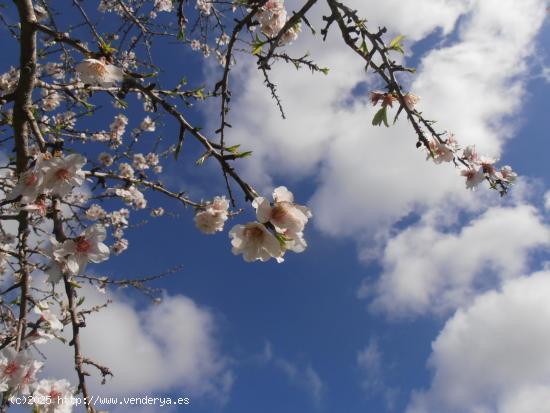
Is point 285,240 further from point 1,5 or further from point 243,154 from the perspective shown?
point 1,5

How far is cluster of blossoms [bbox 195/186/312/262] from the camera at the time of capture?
1521 millimetres

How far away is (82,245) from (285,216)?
829 mm

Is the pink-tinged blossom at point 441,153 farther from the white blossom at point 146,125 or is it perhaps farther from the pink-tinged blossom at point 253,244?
the white blossom at point 146,125

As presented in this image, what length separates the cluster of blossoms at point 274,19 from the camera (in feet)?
9.81

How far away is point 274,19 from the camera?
313 cm

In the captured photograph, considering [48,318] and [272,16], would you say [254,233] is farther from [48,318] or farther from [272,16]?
[272,16]

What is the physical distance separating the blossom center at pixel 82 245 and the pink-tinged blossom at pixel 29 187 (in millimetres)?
226

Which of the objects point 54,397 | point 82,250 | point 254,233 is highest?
point 82,250

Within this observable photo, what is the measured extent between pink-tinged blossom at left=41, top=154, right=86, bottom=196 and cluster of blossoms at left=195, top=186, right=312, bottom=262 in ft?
2.12

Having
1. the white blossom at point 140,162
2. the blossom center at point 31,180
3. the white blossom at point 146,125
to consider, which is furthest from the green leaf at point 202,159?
the white blossom at point 140,162

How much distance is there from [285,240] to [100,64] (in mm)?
1079

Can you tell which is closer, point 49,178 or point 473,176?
point 49,178

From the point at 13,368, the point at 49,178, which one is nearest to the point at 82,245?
the point at 49,178

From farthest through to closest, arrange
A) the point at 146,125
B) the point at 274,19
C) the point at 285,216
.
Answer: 1. the point at 146,125
2. the point at 274,19
3. the point at 285,216
